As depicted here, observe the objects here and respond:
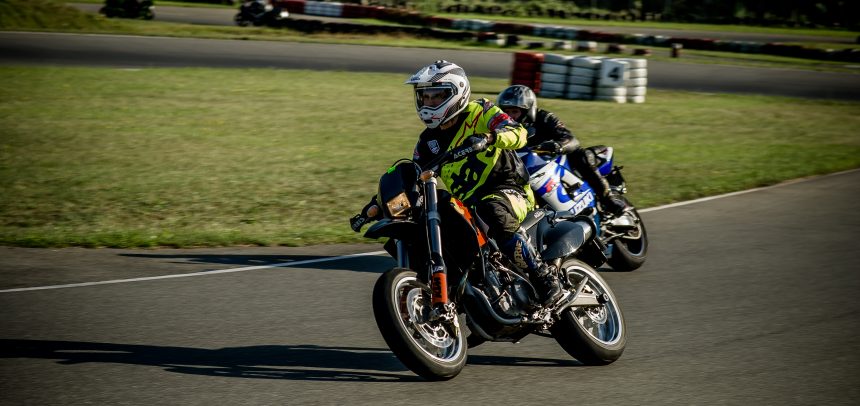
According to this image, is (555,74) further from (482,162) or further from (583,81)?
(482,162)

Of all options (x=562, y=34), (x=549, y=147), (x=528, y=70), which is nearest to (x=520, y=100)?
(x=549, y=147)

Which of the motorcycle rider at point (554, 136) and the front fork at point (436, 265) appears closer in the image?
the front fork at point (436, 265)

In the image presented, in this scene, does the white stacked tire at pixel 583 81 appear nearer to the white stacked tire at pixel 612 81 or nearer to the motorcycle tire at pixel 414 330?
the white stacked tire at pixel 612 81

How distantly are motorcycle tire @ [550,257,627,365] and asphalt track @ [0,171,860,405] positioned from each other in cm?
11

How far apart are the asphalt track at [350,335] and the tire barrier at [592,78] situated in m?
13.2

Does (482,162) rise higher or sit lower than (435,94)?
lower

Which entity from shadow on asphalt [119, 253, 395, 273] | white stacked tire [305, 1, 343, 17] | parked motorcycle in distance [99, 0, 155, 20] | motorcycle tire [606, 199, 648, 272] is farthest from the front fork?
white stacked tire [305, 1, 343, 17]

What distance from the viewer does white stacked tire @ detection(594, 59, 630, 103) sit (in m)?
23.4

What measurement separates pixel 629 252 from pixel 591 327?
2958 mm

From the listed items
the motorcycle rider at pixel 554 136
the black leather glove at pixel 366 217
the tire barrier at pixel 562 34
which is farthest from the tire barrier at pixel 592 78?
the black leather glove at pixel 366 217

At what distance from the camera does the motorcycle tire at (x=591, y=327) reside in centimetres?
631

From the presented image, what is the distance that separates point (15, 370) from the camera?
603cm

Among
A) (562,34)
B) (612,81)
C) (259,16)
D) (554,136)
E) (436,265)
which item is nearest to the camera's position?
(436,265)

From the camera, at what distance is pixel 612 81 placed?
77.3 ft
